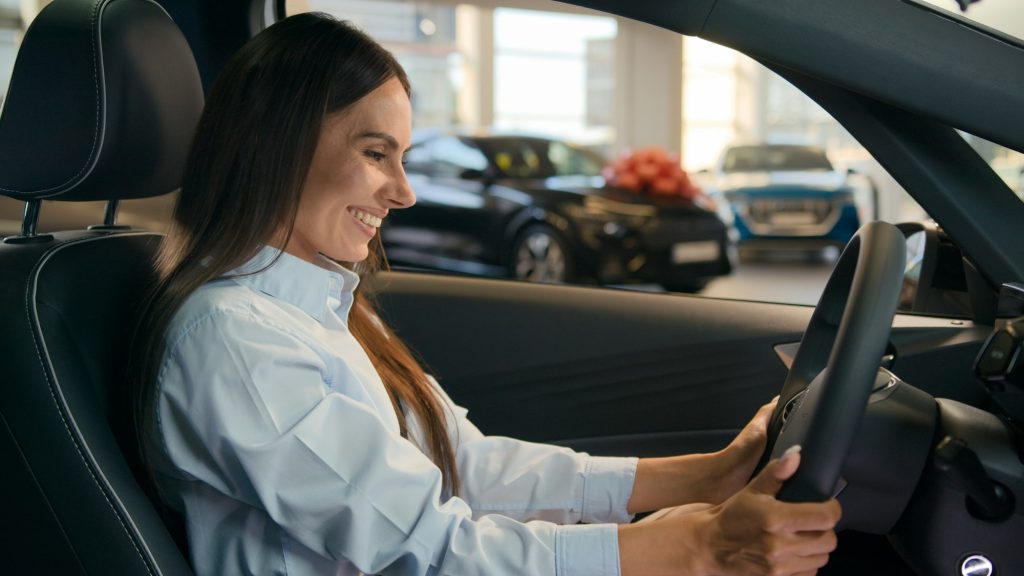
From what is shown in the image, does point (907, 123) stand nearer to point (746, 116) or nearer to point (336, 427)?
point (336, 427)

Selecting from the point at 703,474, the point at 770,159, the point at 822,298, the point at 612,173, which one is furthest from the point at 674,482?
the point at 770,159

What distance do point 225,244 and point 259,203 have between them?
0.05m

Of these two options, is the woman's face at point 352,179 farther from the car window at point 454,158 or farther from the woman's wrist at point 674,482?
the car window at point 454,158

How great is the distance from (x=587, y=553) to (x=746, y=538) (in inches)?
6.2

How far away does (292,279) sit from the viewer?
1058 millimetres

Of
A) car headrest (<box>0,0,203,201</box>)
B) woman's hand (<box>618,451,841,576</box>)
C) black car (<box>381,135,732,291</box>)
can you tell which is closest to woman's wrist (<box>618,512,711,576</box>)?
woman's hand (<box>618,451,841,576</box>)

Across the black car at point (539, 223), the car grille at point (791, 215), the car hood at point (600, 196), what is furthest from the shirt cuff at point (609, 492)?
the car grille at point (791, 215)

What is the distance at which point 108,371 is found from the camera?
1085 mm

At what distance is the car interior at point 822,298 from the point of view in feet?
2.90

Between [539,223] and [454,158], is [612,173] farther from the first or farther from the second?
[454,158]

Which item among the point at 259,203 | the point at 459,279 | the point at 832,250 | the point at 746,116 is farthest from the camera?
the point at 746,116

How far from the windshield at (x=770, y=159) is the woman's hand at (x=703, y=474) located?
230 inches

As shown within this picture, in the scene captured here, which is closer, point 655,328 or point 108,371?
point 108,371

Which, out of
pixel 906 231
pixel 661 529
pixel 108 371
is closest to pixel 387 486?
pixel 661 529
